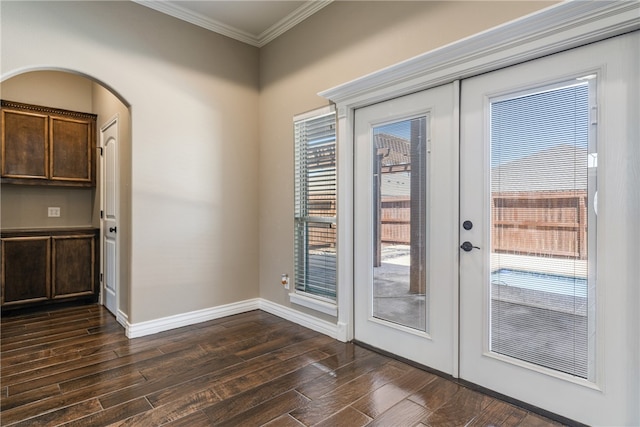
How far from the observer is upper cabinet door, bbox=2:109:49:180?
3.82 m

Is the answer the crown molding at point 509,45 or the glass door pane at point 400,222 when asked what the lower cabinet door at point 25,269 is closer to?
the glass door pane at point 400,222

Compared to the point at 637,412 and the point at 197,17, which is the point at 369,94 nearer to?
the point at 197,17

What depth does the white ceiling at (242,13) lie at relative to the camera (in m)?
3.20

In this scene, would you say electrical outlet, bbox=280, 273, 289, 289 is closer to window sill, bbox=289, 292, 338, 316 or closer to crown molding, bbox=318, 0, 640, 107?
window sill, bbox=289, 292, 338, 316

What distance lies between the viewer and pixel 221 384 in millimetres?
2275

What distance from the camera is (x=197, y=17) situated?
3.41 metres

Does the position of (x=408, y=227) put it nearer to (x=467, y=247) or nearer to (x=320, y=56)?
(x=467, y=247)

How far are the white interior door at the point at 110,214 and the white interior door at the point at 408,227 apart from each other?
2618mm

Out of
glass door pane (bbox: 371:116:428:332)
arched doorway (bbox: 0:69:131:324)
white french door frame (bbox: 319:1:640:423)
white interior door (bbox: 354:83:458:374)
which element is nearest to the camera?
white french door frame (bbox: 319:1:640:423)

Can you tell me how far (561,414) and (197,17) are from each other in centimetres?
426

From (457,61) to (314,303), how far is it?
7.67ft

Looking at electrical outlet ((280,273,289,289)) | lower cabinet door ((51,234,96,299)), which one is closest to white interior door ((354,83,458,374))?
electrical outlet ((280,273,289,289))

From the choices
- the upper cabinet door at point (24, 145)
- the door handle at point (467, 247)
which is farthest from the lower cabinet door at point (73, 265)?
the door handle at point (467, 247)

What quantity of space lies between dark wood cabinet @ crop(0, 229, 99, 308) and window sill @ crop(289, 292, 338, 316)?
262 centimetres
